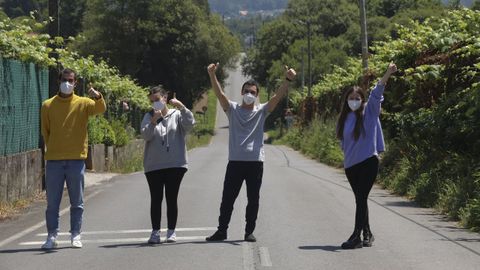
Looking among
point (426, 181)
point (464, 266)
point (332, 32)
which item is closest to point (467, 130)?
point (426, 181)

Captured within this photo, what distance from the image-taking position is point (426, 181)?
1562cm

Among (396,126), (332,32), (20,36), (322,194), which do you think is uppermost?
(332,32)

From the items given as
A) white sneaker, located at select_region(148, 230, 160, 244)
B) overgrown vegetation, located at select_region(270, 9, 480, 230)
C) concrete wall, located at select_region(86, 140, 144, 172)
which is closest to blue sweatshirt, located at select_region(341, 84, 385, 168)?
white sneaker, located at select_region(148, 230, 160, 244)

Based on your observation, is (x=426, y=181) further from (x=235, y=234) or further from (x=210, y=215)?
(x=235, y=234)

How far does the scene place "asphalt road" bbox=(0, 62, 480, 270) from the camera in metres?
8.62

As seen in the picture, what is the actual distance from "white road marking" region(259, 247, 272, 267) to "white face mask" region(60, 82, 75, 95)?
277cm

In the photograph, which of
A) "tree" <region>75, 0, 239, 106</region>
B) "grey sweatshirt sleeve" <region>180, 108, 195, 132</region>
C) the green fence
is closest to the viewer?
"grey sweatshirt sleeve" <region>180, 108, 195, 132</region>

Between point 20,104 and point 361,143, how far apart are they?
811cm

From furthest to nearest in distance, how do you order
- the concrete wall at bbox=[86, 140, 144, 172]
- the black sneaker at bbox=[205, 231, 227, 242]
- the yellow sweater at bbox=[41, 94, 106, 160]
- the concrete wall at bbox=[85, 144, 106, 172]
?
the concrete wall at bbox=[86, 140, 144, 172]
the concrete wall at bbox=[85, 144, 106, 172]
the black sneaker at bbox=[205, 231, 227, 242]
the yellow sweater at bbox=[41, 94, 106, 160]

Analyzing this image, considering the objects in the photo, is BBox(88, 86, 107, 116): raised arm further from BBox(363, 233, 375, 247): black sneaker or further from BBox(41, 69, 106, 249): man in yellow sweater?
BBox(363, 233, 375, 247): black sneaker

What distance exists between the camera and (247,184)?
32.3ft

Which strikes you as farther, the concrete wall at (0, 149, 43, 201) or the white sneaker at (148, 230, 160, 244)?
the concrete wall at (0, 149, 43, 201)

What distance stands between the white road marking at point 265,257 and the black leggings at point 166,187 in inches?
46.9

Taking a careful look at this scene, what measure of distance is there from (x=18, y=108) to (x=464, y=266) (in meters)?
9.45
